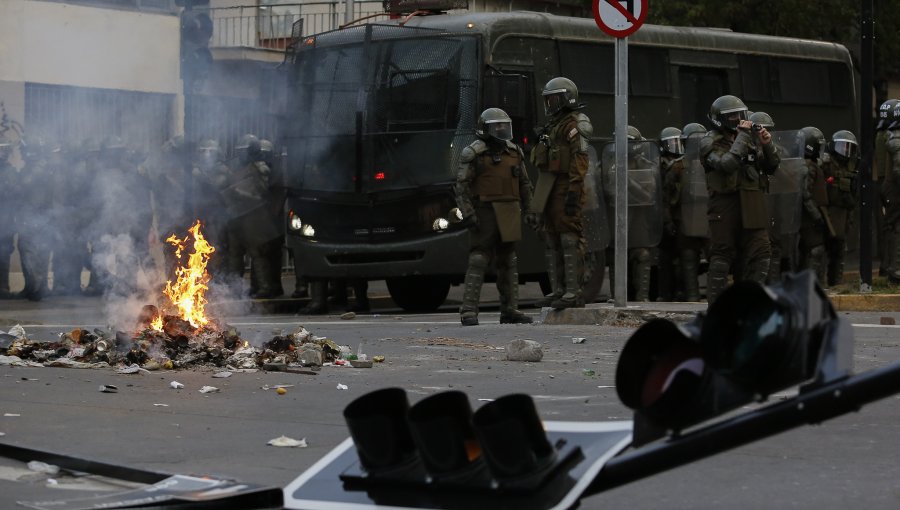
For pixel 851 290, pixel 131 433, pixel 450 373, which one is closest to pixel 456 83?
pixel 851 290

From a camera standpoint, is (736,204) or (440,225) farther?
(440,225)

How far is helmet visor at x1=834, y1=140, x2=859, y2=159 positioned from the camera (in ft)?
65.0

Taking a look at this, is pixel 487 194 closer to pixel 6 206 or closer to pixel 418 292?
pixel 418 292

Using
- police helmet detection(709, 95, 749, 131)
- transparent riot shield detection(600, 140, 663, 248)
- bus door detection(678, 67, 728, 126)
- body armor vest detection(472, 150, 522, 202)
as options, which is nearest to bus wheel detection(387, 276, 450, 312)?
transparent riot shield detection(600, 140, 663, 248)

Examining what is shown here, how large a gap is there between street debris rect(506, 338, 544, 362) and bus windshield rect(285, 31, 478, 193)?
6.25m

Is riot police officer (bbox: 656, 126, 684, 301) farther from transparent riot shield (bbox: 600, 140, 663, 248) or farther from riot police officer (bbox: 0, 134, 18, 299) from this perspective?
riot police officer (bbox: 0, 134, 18, 299)

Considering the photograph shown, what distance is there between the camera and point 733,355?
13.6ft

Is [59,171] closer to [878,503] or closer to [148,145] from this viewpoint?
[148,145]

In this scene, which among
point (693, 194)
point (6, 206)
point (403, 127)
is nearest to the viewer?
point (403, 127)

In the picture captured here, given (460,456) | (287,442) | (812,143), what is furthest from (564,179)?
(460,456)

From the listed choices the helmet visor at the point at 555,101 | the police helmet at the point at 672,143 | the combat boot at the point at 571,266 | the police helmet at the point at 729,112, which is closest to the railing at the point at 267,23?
the police helmet at the point at 672,143

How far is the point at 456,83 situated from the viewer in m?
17.1

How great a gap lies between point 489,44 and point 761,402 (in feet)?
44.9

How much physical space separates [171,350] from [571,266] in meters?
4.96
